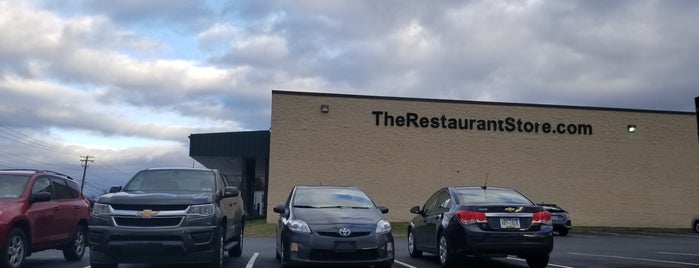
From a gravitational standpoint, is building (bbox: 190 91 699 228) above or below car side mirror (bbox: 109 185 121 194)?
above

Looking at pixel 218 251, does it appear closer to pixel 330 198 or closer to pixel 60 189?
pixel 330 198

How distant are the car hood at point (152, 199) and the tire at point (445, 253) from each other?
13.1ft

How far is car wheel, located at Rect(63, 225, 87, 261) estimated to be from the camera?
1236 centimetres

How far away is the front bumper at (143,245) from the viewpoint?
358 inches

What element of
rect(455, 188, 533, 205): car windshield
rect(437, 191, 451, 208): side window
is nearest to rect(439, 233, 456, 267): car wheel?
rect(437, 191, 451, 208): side window

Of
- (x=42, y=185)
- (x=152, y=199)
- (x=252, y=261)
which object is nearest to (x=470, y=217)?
(x=252, y=261)

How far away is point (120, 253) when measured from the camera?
912 centimetres

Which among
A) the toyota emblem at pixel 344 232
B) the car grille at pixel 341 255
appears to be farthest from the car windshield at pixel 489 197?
the toyota emblem at pixel 344 232

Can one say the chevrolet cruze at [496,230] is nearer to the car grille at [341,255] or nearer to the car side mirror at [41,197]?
the car grille at [341,255]

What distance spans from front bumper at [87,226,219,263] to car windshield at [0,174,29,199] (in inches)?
86.8

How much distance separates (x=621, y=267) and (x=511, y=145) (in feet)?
66.5

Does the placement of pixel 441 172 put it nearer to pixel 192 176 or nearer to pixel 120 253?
pixel 192 176

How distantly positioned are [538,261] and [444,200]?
2.02 m

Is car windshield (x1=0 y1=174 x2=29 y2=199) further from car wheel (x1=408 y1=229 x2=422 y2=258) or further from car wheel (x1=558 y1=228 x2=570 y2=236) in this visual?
car wheel (x1=558 y1=228 x2=570 y2=236)
